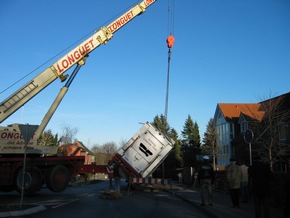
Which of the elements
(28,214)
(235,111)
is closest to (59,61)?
(28,214)

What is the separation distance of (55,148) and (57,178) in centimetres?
161

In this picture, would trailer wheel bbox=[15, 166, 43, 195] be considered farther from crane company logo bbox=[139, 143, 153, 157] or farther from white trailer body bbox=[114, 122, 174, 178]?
crane company logo bbox=[139, 143, 153, 157]

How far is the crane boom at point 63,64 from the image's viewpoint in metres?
17.1

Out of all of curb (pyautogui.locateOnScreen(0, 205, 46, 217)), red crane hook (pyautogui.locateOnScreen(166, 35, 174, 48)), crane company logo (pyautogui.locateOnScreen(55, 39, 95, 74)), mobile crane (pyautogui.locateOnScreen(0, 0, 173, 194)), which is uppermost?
red crane hook (pyautogui.locateOnScreen(166, 35, 174, 48))

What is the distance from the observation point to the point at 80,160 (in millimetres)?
19125

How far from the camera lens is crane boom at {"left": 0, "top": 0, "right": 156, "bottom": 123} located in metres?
17.1

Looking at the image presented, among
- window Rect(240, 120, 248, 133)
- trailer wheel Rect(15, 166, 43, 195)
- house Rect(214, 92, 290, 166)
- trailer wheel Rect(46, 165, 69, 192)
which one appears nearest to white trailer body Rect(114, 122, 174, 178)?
trailer wheel Rect(46, 165, 69, 192)

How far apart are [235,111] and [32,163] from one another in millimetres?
46679

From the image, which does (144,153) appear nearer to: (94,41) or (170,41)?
(170,41)

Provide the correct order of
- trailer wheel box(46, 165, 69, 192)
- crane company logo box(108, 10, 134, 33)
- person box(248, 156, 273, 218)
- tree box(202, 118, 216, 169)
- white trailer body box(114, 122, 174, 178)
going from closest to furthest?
person box(248, 156, 273, 218), trailer wheel box(46, 165, 69, 192), white trailer body box(114, 122, 174, 178), crane company logo box(108, 10, 134, 33), tree box(202, 118, 216, 169)

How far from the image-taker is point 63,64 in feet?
61.3

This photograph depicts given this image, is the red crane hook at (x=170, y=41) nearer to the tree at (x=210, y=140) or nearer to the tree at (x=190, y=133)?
the tree at (x=210, y=140)

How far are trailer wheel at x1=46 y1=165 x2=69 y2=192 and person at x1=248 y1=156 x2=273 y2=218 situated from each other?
11.0 meters

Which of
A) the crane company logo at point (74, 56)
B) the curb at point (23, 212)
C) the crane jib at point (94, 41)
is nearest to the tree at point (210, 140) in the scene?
the crane jib at point (94, 41)
